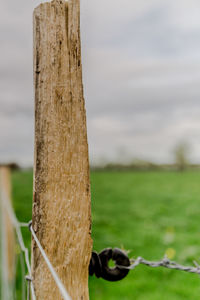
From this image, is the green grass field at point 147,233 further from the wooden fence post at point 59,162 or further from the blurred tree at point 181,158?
the blurred tree at point 181,158

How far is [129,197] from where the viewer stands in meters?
10.1

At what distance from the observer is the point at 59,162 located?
1.12m

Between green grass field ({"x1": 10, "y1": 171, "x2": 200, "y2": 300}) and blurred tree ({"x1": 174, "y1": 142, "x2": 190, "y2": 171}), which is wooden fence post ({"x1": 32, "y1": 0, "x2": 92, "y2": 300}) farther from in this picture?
blurred tree ({"x1": 174, "y1": 142, "x2": 190, "y2": 171})

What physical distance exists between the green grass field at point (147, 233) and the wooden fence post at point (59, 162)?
3.18 ft

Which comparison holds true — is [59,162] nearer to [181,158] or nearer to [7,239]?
[7,239]

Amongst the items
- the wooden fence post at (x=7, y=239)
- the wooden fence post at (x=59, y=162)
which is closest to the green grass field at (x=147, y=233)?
the wooden fence post at (x=7, y=239)

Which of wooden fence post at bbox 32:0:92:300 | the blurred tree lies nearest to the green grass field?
wooden fence post at bbox 32:0:92:300

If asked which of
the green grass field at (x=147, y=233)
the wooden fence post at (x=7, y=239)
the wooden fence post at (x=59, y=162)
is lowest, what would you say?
the green grass field at (x=147, y=233)

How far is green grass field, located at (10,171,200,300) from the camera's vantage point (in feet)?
11.2

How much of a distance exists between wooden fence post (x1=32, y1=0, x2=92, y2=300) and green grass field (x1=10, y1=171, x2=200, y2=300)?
3.18 ft

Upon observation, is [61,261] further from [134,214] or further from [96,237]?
[134,214]

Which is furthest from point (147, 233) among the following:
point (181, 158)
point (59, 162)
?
point (181, 158)

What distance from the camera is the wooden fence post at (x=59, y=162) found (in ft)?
3.66

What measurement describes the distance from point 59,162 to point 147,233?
4792 mm
